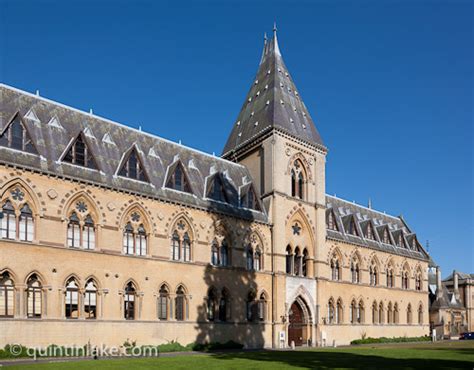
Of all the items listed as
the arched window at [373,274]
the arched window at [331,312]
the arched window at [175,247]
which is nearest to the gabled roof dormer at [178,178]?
the arched window at [175,247]

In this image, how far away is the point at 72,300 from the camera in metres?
29.7

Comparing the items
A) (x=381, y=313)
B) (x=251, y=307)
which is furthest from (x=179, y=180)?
(x=381, y=313)

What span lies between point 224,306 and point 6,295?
16304mm

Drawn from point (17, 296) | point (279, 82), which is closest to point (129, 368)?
point (17, 296)

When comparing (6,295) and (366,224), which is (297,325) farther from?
(6,295)

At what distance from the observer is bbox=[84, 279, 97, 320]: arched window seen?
30.3 meters

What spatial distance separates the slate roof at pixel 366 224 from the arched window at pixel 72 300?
26645mm

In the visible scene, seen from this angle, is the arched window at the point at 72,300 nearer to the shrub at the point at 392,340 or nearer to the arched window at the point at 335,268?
the arched window at the point at 335,268

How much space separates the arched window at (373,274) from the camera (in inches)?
2144

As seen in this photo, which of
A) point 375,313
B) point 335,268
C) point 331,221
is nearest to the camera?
point 335,268

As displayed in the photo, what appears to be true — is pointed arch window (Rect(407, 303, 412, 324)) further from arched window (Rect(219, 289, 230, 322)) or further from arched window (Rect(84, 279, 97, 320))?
arched window (Rect(84, 279, 97, 320))

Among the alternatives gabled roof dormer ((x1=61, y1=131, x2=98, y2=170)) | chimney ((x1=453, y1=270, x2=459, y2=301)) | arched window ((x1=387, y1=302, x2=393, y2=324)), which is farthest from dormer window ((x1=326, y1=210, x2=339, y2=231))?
chimney ((x1=453, y1=270, x2=459, y2=301))

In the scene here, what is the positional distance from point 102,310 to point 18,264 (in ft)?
19.6

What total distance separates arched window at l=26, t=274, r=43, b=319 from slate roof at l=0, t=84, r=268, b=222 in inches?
246
